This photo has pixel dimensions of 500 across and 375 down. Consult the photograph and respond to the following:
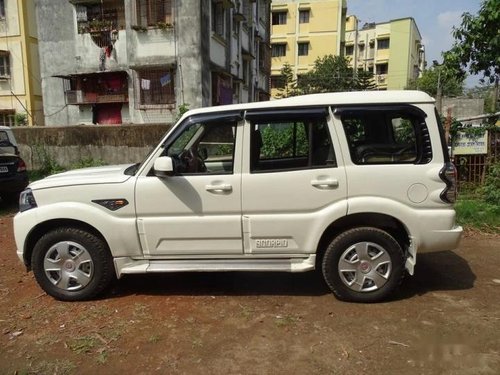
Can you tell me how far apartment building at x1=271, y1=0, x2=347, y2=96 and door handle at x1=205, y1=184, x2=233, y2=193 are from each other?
4291 centimetres

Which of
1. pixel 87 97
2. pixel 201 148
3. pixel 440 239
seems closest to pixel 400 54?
pixel 87 97

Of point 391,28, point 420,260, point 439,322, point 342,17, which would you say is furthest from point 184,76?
point 391,28

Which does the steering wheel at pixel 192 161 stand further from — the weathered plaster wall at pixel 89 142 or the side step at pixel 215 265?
the weathered plaster wall at pixel 89 142

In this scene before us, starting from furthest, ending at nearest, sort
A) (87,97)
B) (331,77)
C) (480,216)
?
(331,77), (87,97), (480,216)

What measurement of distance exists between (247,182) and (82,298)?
2.00 meters

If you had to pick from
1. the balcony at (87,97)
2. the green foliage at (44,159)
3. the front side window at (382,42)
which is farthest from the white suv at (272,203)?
the front side window at (382,42)

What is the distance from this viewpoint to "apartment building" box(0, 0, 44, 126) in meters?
23.5

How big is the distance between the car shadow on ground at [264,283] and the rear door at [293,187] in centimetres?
63

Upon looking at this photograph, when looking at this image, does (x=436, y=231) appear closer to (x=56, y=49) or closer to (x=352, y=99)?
(x=352, y=99)

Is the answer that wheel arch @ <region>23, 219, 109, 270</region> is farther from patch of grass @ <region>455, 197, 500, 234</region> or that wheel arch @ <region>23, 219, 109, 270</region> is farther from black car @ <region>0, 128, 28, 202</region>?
patch of grass @ <region>455, 197, 500, 234</region>

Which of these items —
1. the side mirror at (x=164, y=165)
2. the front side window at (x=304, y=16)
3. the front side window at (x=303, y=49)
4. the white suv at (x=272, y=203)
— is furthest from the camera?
the front side window at (x=303, y=49)

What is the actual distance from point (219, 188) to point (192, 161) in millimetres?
426

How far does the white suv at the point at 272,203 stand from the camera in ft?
13.2

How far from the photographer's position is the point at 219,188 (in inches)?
160
